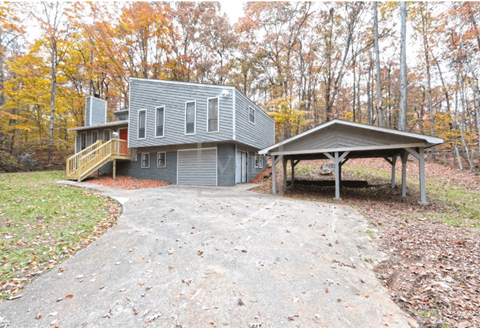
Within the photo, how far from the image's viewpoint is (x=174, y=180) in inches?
548

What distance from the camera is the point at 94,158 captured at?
13391 mm

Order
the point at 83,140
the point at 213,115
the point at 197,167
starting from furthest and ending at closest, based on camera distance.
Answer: the point at 83,140 < the point at 197,167 < the point at 213,115

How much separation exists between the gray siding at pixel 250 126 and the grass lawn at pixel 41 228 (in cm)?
764

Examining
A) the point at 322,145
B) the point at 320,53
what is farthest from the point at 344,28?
the point at 322,145

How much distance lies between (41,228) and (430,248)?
27.6 feet

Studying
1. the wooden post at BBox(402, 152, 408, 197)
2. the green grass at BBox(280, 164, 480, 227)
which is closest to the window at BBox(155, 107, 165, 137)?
the green grass at BBox(280, 164, 480, 227)

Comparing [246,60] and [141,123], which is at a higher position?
[246,60]

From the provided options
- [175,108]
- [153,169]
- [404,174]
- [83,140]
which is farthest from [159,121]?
[404,174]

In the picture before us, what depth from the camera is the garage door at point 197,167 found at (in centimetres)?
1289

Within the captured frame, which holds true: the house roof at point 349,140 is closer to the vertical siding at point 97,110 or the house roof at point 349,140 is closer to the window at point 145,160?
the window at point 145,160

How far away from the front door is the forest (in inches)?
250

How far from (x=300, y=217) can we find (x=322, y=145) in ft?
13.8

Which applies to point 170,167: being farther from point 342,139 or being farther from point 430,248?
point 430,248

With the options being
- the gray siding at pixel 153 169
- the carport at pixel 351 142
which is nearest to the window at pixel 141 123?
the gray siding at pixel 153 169
